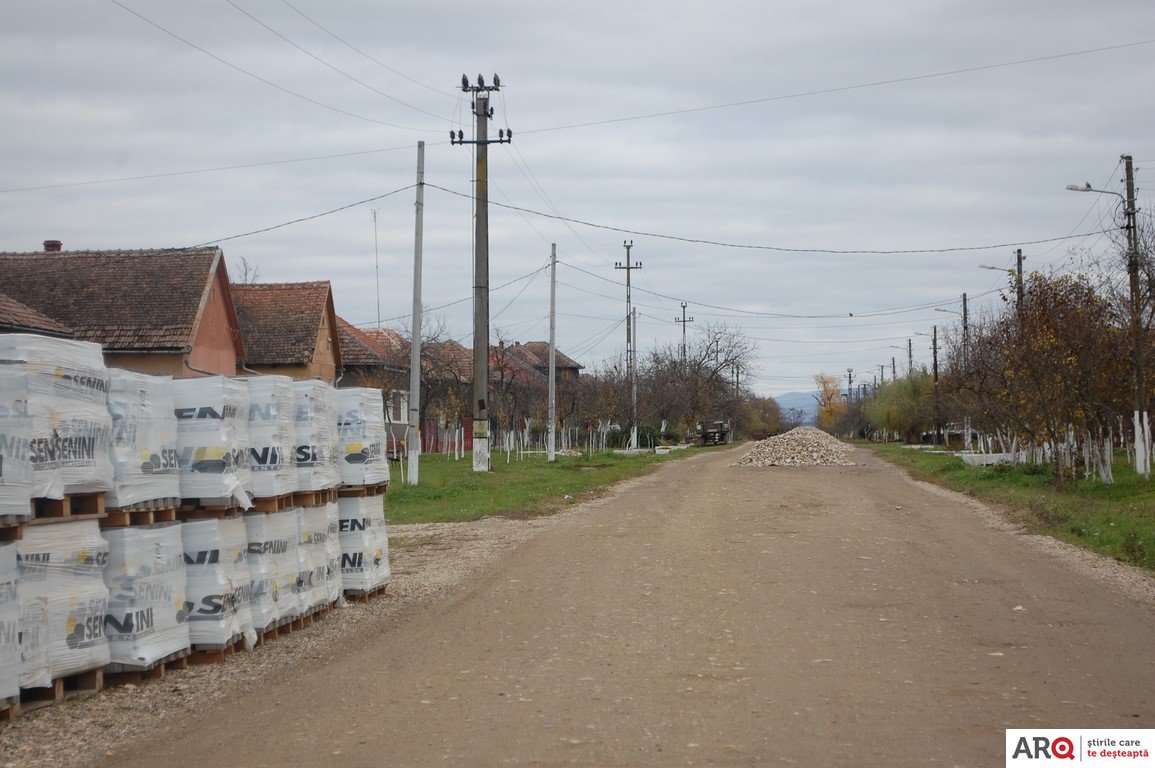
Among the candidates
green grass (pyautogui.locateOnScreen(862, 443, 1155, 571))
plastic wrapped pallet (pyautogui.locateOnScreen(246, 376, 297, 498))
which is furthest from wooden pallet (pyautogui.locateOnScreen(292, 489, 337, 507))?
green grass (pyautogui.locateOnScreen(862, 443, 1155, 571))

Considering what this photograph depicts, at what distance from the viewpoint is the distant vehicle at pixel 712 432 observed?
250 ft

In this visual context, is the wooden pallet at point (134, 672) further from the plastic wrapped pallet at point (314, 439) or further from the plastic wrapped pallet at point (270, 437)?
the plastic wrapped pallet at point (314, 439)

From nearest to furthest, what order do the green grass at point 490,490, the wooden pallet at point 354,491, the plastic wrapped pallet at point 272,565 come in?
the plastic wrapped pallet at point 272,565 → the wooden pallet at point 354,491 → the green grass at point 490,490

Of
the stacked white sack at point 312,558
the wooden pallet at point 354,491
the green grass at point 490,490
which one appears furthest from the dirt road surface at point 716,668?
the green grass at point 490,490

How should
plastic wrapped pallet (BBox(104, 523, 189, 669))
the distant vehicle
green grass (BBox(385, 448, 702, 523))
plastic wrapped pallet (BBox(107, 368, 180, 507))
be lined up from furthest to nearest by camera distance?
1. the distant vehicle
2. green grass (BBox(385, 448, 702, 523))
3. plastic wrapped pallet (BBox(107, 368, 180, 507))
4. plastic wrapped pallet (BBox(104, 523, 189, 669))

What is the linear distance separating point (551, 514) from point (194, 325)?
34.6ft

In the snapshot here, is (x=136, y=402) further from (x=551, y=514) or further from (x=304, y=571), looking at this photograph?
(x=551, y=514)

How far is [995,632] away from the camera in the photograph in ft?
27.9

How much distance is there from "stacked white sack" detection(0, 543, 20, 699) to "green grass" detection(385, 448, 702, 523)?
1352 cm

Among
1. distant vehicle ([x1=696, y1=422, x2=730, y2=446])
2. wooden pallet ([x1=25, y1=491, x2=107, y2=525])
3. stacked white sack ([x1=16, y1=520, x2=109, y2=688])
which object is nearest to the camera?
stacked white sack ([x1=16, y1=520, x2=109, y2=688])

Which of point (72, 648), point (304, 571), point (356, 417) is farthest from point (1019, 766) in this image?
point (356, 417)

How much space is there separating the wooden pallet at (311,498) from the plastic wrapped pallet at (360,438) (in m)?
0.68

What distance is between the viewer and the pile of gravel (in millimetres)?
39156

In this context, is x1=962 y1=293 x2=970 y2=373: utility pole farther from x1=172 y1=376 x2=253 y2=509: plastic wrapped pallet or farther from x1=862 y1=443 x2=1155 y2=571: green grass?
x1=172 y1=376 x2=253 y2=509: plastic wrapped pallet
